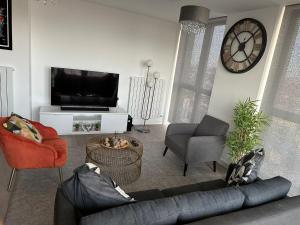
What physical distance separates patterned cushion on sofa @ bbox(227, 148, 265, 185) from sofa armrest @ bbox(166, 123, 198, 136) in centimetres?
161

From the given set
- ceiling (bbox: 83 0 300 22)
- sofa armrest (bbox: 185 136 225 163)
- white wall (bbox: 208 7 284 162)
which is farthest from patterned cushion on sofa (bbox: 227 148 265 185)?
ceiling (bbox: 83 0 300 22)

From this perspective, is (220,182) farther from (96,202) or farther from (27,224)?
(27,224)

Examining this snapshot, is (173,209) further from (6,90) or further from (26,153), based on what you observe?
(6,90)

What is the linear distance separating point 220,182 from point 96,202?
1.47 metres

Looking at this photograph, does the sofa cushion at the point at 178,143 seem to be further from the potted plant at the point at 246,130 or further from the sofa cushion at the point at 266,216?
the sofa cushion at the point at 266,216

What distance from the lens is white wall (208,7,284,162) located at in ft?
9.76

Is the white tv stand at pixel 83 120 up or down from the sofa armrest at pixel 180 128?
down

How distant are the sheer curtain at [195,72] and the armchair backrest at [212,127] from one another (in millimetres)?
908

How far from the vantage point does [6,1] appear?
3.39 metres

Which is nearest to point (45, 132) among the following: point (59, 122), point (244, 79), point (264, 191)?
point (59, 122)

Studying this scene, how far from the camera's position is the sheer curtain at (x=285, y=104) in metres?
2.80

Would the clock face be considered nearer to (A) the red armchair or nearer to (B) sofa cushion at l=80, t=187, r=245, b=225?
(B) sofa cushion at l=80, t=187, r=245, b=225

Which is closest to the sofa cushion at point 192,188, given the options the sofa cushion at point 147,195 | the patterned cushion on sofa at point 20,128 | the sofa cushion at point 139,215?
the sofa cushion at point 147,195

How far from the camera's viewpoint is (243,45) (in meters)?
3.30
